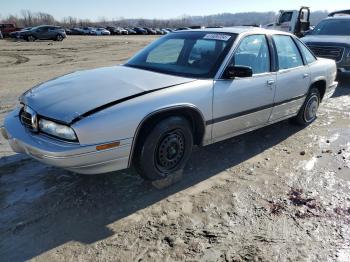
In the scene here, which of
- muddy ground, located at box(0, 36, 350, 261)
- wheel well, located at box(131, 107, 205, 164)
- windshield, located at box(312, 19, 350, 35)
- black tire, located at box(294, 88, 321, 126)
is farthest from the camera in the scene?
windshield, located at box(312, 19, 350, 35)

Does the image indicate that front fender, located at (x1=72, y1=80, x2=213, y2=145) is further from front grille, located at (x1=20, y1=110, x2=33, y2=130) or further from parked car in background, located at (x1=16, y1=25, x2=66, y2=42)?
parked car in background, located at (x1=16, y1=25, x2=66, y2=42)

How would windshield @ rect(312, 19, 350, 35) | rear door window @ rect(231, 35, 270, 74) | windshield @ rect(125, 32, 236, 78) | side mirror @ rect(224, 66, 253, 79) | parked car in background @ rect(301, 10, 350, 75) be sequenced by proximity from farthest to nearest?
windshield @ rect(312, 19, 350, 35) < parked car in background @ rect(301, 10, 350, 75) < rear door window @ rect(231, 35, 270, 74) < windshield @ rect(125, 32, 236, 78) < side mirror @ rect(224, 66, 253, 79)

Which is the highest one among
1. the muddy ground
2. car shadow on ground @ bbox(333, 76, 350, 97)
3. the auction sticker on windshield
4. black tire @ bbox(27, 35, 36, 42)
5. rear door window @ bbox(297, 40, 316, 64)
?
the auction sticker on windshield

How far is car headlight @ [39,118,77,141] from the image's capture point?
3039 mm

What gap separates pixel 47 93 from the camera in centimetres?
358

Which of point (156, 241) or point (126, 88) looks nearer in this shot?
point (156, 241)

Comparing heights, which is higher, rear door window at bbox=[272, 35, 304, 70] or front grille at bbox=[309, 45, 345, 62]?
rear door window at bbox=[272, 35, 304, 70]

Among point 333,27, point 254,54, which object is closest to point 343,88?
point 333,27

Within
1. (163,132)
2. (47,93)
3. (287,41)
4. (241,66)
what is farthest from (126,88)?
(287,41)

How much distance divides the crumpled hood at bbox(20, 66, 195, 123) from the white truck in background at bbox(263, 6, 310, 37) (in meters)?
17.0

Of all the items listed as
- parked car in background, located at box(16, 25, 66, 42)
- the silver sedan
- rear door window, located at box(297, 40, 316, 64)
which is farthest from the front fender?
parked car in background, located at box(16, 25, 66, 42)

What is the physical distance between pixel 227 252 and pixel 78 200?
1.55 meters

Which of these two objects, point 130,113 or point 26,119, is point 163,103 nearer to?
point 130,113

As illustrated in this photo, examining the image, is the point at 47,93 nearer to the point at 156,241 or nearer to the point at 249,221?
the point at 156,241
